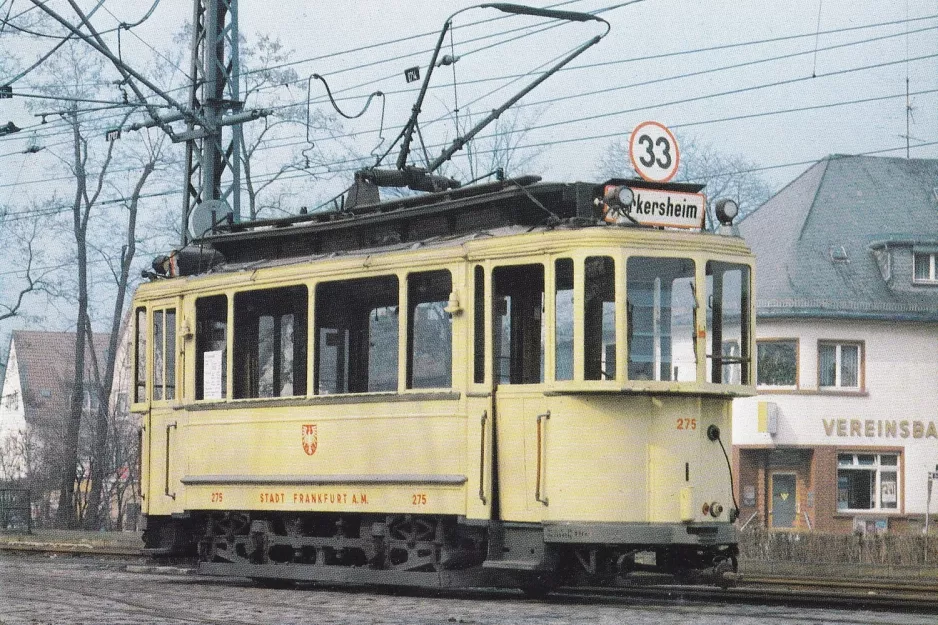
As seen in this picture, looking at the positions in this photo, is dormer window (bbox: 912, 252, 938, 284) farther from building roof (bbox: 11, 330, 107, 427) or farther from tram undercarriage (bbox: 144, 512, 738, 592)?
building roof (bbox: 11, 330, 107, 427)


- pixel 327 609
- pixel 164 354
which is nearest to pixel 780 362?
pixel 164 354

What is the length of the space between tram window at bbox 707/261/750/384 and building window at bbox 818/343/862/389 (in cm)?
2431

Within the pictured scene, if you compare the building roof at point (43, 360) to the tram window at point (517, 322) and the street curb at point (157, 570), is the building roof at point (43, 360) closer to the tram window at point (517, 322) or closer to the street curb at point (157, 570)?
the street curb at point (157, 570)

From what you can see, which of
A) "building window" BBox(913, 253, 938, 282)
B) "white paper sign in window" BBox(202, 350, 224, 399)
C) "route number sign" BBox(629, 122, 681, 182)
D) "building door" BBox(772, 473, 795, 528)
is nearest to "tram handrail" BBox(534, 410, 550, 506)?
"route number sign" BBox(629, 122, 681, 182)

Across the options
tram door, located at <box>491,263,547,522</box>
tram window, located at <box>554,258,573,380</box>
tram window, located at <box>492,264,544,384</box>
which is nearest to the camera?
tram window, located at <box>554,258,573,380</box>

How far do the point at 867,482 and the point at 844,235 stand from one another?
6.12 meters

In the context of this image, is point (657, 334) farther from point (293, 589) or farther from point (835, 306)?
point (835, 306)

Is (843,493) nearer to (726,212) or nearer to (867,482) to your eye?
(867,482)

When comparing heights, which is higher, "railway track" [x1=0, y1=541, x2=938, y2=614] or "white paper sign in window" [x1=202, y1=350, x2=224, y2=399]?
"white paper sign in window" [x1=202, y1=350, x2=224, y2=399]

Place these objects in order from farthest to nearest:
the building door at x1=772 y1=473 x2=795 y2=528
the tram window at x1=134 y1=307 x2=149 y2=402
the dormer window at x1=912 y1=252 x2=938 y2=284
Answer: the dormer window at x1=912 y1=252 x2=938 y2=284 < the building door at x1=772 y1=473 x2=795 y2=528 < the tram window at x1=134 y1=307 x2=149 y2=402

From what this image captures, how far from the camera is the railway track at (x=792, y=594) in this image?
42.6 feet

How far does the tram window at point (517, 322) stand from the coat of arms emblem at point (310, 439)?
7.23ft

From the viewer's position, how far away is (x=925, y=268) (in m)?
38.7

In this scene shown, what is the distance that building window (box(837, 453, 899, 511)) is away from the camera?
36875 millimetres
